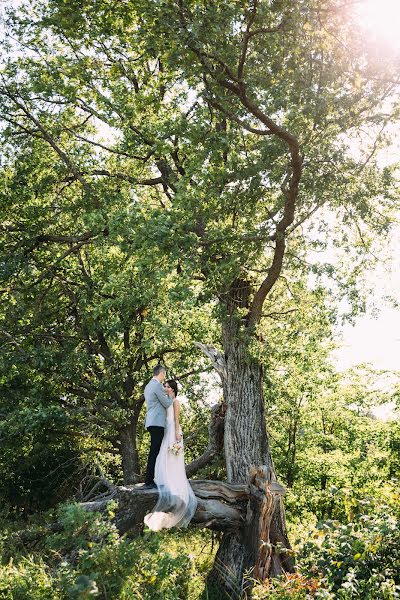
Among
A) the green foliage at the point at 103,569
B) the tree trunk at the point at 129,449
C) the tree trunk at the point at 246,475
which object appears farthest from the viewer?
the tree trunk at the point at 129,449

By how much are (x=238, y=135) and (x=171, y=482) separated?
6715 millimetres

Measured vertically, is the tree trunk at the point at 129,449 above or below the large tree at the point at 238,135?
below

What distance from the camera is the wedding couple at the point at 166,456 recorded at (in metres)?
10.7

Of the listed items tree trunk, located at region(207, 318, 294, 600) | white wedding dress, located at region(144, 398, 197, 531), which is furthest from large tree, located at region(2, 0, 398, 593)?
white wedding dress, located at region(144, 398, 197, 531)

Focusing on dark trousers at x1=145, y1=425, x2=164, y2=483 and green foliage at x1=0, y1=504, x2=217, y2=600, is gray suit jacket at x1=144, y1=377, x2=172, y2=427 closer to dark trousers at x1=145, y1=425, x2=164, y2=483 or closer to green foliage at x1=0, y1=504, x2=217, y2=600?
dark trousers at x1=145, y1=425, x2=164, y2=483

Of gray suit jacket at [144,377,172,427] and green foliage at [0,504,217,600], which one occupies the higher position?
gray suit jacket at [144,377,172,427]

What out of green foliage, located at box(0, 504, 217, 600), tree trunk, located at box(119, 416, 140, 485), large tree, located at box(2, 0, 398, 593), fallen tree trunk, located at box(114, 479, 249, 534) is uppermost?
large tree, located at box(2, 0, 398, 593)

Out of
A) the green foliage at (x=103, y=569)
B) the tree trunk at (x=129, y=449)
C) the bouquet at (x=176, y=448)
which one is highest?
the tree trunk at (x=129, y=449)

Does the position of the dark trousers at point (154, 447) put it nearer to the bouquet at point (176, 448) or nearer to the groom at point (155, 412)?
the groom at point (155, 412)

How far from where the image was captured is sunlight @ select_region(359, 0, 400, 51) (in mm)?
10836

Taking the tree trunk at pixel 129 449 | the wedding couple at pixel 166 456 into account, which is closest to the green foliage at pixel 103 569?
the wedding couple at pixel 166 456

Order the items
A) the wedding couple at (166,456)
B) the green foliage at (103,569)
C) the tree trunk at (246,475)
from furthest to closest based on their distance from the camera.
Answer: the tree trunk at (246,475), the wedding couple at (166,456), the green foliage at (103,569)

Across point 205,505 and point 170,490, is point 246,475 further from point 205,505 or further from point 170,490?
point 170,490

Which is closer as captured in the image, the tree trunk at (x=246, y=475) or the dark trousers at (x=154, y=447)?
the dark trousers at (x=154, y=447)
